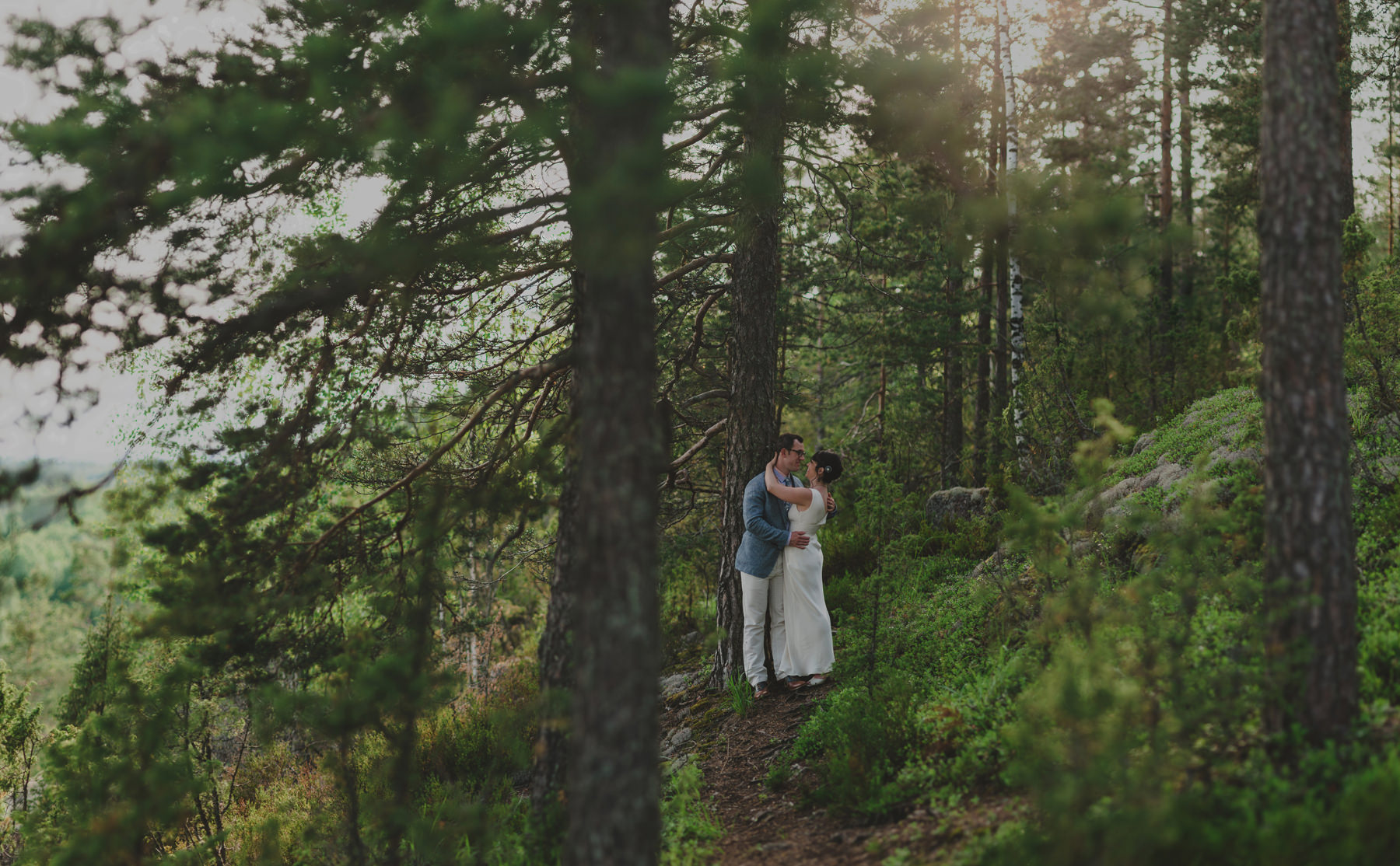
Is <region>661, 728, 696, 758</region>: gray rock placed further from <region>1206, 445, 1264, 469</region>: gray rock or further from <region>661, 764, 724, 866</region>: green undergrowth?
<region>1206, 445, 1264, 469</region>: gray rock

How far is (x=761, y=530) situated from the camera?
6957 millimetres

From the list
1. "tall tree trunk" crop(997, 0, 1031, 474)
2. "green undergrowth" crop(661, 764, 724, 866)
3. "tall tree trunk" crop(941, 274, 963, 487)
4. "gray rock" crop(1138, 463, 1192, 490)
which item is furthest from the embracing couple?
"tall tree trunk" crop(941, 274, 963, 487)

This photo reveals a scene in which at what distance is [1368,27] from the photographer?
12.6 metres

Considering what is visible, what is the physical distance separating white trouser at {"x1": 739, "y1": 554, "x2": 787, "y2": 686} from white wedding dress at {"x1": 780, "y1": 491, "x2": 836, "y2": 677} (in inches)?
6.2

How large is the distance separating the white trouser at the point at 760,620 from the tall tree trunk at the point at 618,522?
400 centimetres

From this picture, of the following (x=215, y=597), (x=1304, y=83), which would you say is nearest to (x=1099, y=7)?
(x=1304, y=83)

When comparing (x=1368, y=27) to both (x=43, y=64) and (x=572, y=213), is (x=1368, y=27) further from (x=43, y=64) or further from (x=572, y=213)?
(x=43, y=64)

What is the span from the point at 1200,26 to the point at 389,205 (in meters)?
17.1

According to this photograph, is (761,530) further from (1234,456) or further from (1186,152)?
(1186,152)

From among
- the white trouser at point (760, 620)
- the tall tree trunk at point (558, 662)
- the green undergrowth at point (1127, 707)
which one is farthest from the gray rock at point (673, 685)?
the tall tree trunk at point (558, 662)

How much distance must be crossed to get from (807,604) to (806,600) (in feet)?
0.11

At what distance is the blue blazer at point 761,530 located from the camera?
22.9ft

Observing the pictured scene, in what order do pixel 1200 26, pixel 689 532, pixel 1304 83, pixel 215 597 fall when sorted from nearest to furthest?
pixel 1304 83 < pixel 215 597 < pixel 689 532 < pixel 1200 26

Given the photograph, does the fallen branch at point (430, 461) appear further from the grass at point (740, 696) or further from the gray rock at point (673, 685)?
the gray rock at point (673, 685)
